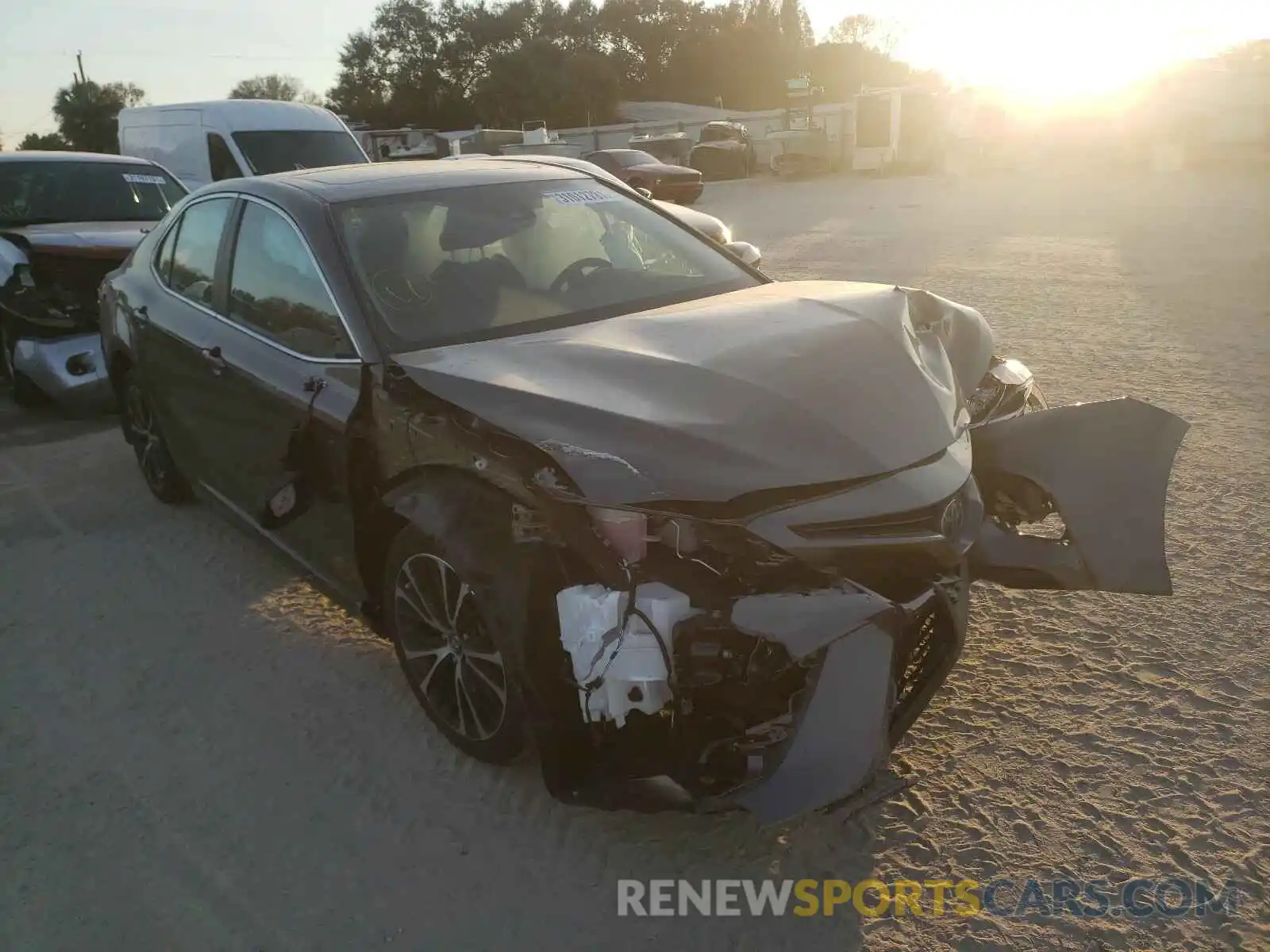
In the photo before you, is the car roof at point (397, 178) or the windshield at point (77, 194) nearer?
the car roof at point (397, 178)

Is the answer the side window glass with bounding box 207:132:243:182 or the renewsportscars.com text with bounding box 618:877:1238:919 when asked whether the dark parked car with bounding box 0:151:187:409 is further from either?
the renewsportscars.com text with bounding box 618:877:1238:919

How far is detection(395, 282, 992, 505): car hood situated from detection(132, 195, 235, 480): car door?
1.55m

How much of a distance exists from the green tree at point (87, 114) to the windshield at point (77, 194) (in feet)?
172

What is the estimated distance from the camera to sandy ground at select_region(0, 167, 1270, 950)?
8.03 ft

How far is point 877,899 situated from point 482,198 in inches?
110

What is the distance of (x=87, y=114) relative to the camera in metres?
61.7

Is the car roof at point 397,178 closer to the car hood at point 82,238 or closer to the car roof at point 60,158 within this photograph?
the car hood at point 82,238

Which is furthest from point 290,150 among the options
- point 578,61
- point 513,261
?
point 578,61

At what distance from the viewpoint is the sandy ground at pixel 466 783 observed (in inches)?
96.3

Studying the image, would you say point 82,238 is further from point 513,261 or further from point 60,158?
point 513,261

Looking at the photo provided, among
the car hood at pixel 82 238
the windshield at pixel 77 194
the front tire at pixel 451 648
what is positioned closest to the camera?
the front tire at pixel 451 648

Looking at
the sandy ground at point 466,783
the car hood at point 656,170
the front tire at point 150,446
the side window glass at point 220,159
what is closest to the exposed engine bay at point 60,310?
the front tire at point 150,446

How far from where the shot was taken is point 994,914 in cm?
235

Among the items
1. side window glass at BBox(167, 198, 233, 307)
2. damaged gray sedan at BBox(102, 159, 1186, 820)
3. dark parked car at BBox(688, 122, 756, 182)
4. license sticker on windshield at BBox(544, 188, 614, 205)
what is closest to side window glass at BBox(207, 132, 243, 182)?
side window glass at BBox(167, 198, 233, 307)
